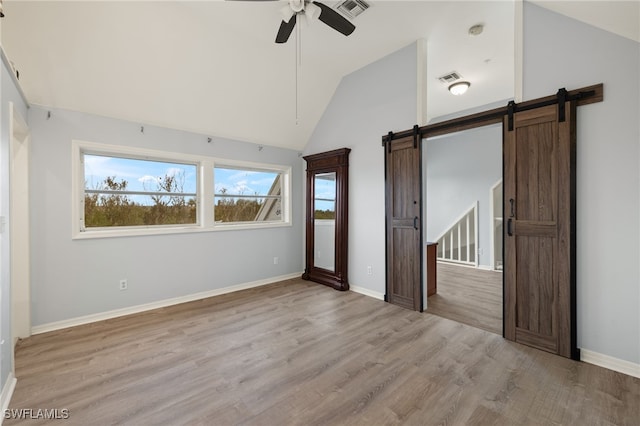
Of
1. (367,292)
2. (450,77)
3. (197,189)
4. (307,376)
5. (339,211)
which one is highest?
(450,77)

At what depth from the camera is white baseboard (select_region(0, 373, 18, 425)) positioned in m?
1.83

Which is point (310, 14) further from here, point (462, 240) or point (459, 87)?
point (462, 240)

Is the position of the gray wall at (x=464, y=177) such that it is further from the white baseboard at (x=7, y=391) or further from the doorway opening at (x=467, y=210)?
the white baseboard at (x=7, y=391)

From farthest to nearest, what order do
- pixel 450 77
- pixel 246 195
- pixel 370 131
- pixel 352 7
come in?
pixel 246 195, pixel 450 77, pixel 370 131, pixel 352 7

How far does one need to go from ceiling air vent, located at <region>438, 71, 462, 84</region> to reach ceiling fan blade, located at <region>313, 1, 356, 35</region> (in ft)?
8.28

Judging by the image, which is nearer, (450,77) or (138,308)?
(138,308)

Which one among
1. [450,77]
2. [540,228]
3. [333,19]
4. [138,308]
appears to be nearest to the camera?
[333,19]

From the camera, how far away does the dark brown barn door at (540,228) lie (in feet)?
7.96

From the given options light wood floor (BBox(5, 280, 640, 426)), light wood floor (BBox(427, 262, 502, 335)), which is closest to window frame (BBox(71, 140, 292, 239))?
light wood floor (BBox(5, 280, 640, 426))

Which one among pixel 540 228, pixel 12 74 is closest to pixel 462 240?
pixel 540 228

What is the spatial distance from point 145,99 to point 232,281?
2.78 meters

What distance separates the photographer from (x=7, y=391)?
1.96 metres

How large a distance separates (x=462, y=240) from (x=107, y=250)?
6557 millimetres

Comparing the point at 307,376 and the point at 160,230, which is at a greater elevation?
the point at 160,230
